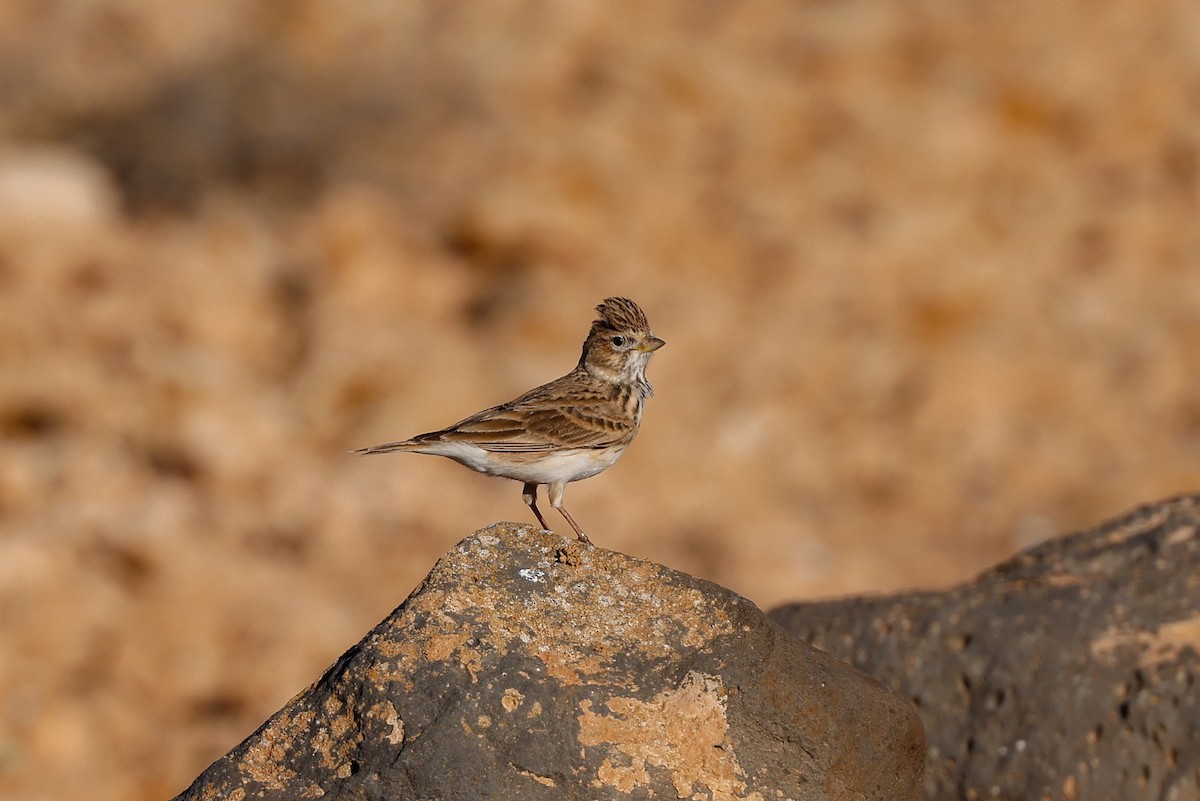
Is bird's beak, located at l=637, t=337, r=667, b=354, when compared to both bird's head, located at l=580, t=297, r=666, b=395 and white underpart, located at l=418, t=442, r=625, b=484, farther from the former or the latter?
white underpart, located at l=418, t=442, r=625, b=484

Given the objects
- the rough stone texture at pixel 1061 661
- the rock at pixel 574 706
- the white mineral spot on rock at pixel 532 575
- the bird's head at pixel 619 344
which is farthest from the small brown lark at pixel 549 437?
the rough stone texture at pixel 1061 661

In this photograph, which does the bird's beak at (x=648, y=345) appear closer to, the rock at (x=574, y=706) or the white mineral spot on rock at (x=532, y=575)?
the rock at (x=574, y=706)

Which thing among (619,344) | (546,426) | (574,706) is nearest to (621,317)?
(619,344)

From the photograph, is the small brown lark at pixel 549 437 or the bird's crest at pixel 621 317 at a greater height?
the bird's crest at pixel 621 317

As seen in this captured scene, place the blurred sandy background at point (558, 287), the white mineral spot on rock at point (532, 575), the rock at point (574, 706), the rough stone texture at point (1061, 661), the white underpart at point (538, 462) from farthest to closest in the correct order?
the blurred sandy background at point (558, 287) < the white underpart at point (538, 462) < the rough stone texture at point (1061, 661) < the white mineral spot on rock at point (532, 575) < the rock at point (574, 706)

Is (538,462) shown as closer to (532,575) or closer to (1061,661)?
(532,575)

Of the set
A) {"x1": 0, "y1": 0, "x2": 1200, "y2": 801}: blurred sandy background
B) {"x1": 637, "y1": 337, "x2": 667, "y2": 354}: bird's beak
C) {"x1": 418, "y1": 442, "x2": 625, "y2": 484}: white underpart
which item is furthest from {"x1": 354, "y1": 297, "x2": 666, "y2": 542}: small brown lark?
{"x1": 0, "y1": 0, "x2": 1200, "y2": 801}: blurred sandy background
